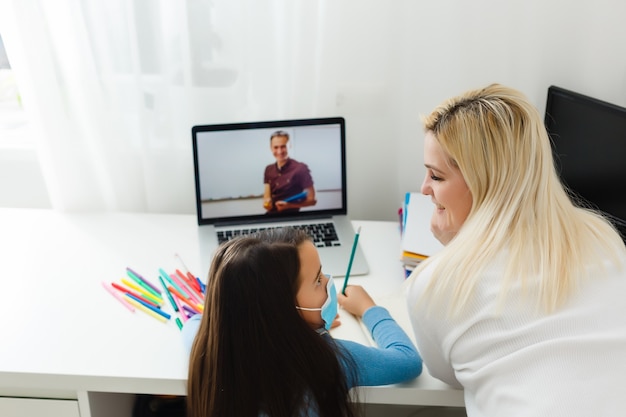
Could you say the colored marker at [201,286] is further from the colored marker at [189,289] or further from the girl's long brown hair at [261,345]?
the girl's long brown hair at [261,345]

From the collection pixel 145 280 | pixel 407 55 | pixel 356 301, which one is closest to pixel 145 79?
pixel 145 280

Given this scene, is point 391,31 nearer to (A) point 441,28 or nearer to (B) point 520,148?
(A) point 441,28

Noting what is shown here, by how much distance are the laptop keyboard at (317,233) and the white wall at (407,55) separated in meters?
0.23

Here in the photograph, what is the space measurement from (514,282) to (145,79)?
98 centimetres

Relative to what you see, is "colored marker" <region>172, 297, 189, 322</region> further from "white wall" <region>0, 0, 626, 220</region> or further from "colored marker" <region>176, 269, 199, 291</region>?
"white wall" <region>0, 0, 626, 220</region>

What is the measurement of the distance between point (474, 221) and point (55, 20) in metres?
Answer: 1.02

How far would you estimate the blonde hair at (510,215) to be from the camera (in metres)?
0.97

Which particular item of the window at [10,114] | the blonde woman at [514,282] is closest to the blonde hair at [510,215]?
the blonde woman at [514,282]

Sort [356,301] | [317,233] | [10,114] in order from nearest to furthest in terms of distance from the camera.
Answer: [356,301] < [317,233] < [10,114]

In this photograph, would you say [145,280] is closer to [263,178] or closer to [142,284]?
[142,284]

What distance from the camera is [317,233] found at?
150 centimetres

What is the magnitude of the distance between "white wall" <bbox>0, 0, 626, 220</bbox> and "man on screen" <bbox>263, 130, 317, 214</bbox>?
0.35 feet

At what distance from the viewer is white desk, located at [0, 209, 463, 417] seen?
42.9 inches

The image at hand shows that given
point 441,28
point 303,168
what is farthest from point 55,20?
point 441,28
